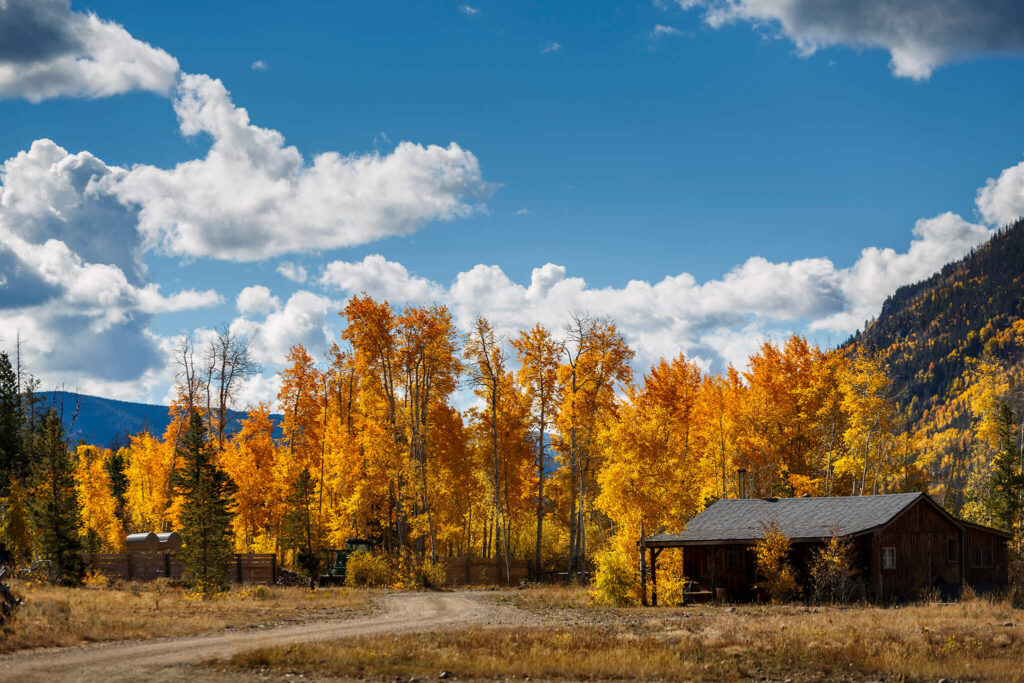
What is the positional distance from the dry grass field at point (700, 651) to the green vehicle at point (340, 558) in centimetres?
2041

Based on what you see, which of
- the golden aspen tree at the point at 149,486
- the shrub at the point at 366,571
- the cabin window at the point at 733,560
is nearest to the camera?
the cabin window at the point at 733,560

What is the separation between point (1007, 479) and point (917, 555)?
64.7ft

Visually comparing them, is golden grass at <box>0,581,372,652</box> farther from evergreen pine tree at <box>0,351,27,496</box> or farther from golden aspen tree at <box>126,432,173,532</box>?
golden aspen tree at <box>126,432,173,532</box>

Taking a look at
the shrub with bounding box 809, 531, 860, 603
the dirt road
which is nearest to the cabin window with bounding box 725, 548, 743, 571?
the shrub with bounding box 809, 531, 860, 603

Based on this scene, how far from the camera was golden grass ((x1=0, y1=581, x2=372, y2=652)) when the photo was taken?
76.7 ft

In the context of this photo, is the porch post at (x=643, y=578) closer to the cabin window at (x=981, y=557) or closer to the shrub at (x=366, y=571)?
the shrub at (x=366, y=571)

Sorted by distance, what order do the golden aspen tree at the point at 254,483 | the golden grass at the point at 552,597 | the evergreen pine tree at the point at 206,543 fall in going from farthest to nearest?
the golden aspen tree at the point at 254,483 → the evergreen pine tree at the point at 206,543 → the golden grass at the point at 552,597

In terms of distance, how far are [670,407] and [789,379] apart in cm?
800

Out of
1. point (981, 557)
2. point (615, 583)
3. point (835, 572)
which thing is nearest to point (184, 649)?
point (615, 583)

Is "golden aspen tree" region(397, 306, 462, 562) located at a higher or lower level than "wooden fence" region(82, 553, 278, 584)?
higher

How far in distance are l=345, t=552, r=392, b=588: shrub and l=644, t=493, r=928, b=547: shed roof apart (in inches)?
599

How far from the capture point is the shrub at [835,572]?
104 feet

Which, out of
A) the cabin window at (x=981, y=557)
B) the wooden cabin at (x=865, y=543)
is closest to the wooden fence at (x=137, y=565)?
the wooden cabin at (x=865, y=543)

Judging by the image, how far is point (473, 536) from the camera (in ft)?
194
